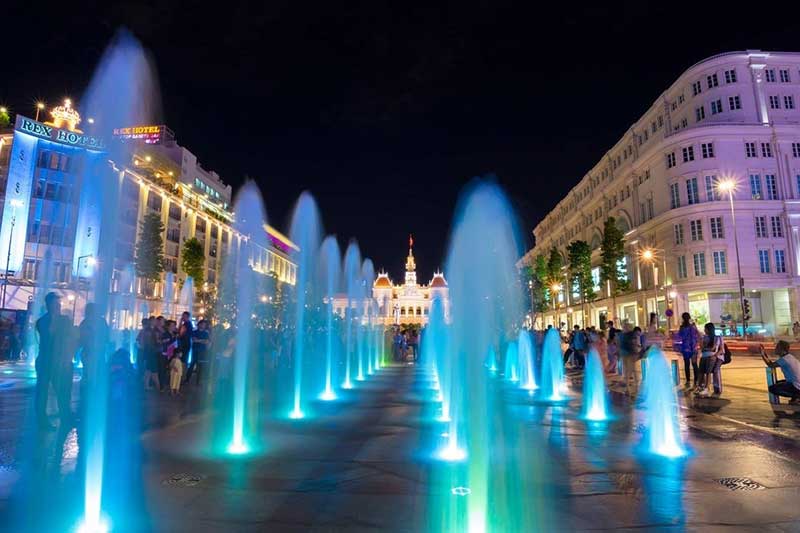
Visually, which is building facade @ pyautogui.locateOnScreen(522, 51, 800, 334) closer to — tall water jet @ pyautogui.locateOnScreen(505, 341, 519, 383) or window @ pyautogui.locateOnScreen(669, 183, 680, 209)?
window @ pyautogui.locateOnScreen(669, 183, 680, 209)

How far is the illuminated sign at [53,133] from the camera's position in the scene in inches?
1816

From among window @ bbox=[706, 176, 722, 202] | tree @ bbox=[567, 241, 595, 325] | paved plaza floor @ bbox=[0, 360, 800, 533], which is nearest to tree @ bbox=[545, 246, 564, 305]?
tree @ bbox=[567, 241, 595, 325]

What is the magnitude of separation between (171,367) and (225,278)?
6589cm

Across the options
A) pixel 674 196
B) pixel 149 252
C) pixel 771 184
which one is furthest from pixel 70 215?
pixel 771 184

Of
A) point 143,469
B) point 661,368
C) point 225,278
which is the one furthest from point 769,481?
point 225,278

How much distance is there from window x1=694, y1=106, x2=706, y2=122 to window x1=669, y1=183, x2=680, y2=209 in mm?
6578

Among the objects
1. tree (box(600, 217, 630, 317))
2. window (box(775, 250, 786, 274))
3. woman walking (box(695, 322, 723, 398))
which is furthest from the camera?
tree (box(600, 217, 630, 317))

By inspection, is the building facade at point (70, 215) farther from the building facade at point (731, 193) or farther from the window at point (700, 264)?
the window at point (700, 264)

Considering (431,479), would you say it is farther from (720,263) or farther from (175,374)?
(720,263)

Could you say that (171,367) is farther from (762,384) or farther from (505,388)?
(762,384)

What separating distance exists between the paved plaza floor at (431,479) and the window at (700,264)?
3973 cm

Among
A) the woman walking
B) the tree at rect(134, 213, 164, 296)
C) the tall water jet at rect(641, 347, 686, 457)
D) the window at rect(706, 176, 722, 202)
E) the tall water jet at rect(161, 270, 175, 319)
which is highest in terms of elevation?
the window at rect(706, 176, 722, 202)

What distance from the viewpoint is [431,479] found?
569cm

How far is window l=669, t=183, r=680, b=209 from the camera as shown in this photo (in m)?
46.9
